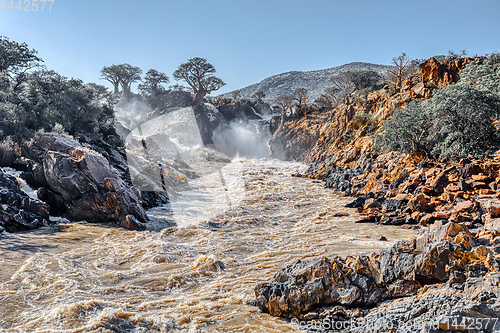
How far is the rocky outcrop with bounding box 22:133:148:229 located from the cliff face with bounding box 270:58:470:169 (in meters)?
16.5

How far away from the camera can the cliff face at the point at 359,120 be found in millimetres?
Result: 19266

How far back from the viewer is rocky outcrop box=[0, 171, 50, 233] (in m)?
9.85

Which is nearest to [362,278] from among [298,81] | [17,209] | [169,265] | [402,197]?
[169,265]

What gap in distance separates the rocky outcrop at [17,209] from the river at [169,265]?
1.78 feet

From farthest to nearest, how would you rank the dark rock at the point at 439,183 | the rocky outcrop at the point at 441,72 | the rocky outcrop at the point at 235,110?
the rocky outcrop at the point at 235,110 → the rocky outcrop at the point at 441,72 → the dark rock at the point at 439,183

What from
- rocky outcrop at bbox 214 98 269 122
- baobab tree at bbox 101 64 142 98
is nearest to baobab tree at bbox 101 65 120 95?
baobab tree at bbox 101 64 142 98

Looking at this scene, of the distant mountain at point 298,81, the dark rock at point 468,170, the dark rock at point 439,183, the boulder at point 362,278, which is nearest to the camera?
the boulder at point 362,278

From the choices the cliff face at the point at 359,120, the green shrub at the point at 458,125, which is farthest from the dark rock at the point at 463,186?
the cliff face at the point at 359,120

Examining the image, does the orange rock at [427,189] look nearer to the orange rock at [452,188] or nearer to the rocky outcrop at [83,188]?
the orange rock at [452,188]

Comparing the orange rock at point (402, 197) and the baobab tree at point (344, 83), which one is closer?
the orange rock at point (402, 197)

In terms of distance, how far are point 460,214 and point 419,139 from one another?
7646 millimetres

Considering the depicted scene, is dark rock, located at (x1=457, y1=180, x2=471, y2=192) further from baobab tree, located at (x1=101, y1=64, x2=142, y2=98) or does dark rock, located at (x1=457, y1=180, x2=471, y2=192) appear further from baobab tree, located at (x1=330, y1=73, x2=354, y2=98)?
baobab tree, located at (x1=101, y1=64, x2=142, y2=98)

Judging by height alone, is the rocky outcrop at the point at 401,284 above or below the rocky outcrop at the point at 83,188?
below

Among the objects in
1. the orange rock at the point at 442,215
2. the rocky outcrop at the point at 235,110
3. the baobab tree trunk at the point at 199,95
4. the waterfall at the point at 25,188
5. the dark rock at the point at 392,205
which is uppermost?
the baobab tree trunk at the point at 199,95
